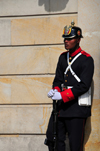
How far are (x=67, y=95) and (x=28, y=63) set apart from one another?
1509 mm

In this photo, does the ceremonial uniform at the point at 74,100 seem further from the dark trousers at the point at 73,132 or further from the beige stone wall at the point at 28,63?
the beige stone wall at the point at 28,63

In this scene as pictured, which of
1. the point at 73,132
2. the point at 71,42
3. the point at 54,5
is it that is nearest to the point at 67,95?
the point at 73,132

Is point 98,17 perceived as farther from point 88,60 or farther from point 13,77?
point 13,77

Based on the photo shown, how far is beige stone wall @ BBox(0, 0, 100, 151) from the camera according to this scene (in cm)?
553

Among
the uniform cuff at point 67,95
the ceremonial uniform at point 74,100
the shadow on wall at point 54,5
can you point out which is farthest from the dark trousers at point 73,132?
the shadow on wall at point 54,5

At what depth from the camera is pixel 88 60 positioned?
4.44 meters

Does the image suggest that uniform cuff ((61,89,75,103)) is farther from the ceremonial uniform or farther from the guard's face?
the guard's face

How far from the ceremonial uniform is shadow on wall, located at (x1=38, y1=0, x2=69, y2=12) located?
1.12 m

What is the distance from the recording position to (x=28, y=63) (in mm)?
5648

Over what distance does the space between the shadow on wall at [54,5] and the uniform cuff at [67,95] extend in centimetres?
181

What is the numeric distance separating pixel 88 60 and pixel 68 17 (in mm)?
1343

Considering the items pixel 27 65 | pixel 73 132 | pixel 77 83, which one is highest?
pixel 27 65

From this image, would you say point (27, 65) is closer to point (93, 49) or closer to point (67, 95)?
point (93, 49)

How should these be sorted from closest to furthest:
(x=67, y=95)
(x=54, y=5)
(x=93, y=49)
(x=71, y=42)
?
(x=67, y=95)
(x=71, y=42)
(x=93, y=49)
(x=54, y=5)
